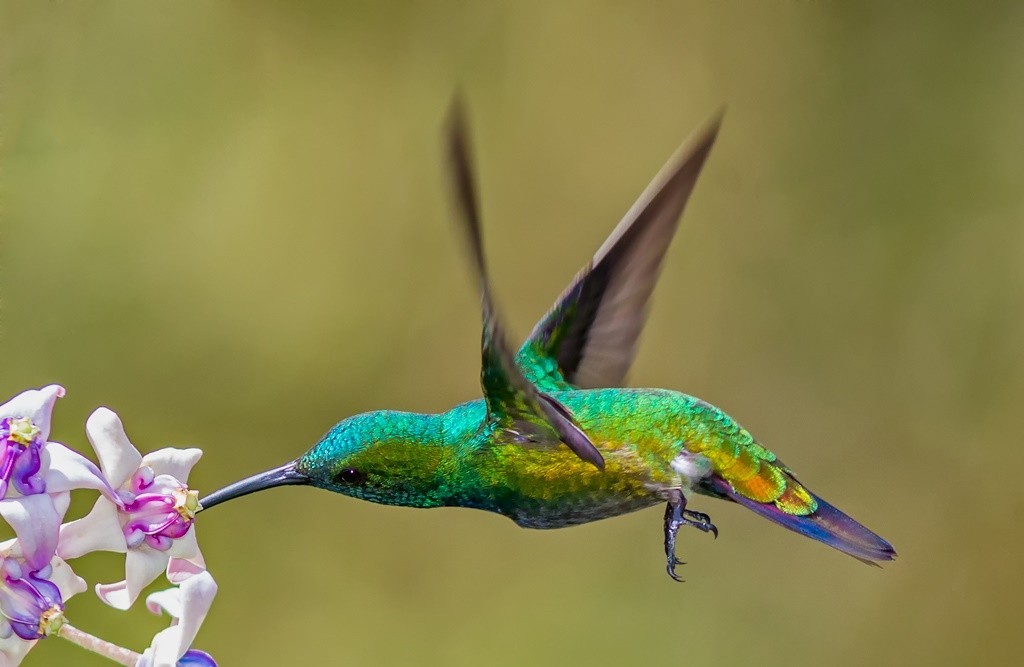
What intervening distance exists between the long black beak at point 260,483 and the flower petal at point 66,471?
18.0 inches

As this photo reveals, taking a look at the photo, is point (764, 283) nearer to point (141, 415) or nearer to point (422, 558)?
point (422, 558)

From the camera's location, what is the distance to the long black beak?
6.89 feet

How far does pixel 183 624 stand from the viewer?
164 centimetres

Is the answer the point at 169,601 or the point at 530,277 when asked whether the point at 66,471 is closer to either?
the point at 169,601

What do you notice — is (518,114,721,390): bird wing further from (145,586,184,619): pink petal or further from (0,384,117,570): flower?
(0,384,117,570): flower

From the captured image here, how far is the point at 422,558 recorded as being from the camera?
14.4 ft

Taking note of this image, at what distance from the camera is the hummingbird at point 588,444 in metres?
2.14

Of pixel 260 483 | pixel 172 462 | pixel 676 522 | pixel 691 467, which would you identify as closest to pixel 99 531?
pixel 172 462

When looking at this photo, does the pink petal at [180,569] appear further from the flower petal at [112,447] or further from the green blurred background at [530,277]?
the green blurred background at [530,277]

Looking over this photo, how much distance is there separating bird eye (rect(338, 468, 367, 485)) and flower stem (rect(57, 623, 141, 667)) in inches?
21.9

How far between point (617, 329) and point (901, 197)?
2.76 meters

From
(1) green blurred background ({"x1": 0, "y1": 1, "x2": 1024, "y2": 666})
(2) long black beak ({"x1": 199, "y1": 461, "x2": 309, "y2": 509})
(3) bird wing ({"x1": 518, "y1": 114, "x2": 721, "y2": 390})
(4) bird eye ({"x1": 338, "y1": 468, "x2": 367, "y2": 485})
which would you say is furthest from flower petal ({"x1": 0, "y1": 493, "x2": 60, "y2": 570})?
(1) green blurred background ({"x1": 0, "y1": 1, "x2": 1024, "y2": 666})

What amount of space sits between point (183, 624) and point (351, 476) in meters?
0.54

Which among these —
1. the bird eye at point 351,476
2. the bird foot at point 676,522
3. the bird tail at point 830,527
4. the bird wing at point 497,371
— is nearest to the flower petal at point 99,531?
the bird eye at point 351,476
